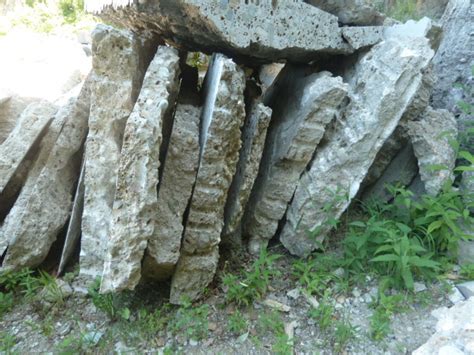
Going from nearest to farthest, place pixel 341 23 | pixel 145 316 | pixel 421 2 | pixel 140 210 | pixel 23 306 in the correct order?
pixel 140 210 → pixel 145 316 → pixel 23 306 → pixel 341 23 → pixel 421 2

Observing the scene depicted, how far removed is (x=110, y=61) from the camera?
7.41 feet

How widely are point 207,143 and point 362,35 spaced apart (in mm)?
1626

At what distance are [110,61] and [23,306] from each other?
173 centimetres

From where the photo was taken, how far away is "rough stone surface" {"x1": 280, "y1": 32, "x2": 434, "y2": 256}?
8.11 ft

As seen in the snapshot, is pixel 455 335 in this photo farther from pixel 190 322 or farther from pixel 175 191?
pixel 175 191

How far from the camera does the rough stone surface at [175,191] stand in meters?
2.14

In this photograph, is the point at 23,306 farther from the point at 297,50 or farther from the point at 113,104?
the point at 297,50

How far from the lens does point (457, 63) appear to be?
3365 mm

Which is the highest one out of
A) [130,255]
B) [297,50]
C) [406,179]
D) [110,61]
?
[297,50]

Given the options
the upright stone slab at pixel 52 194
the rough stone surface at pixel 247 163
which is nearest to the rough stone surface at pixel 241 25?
the rough stone surface at pixel 247 163

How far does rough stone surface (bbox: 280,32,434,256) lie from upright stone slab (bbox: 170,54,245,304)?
0.67 meters

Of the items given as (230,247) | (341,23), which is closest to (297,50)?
(341,23)

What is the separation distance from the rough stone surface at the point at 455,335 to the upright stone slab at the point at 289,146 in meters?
1.19

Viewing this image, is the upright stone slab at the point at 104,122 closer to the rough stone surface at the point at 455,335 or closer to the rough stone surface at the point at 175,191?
the rough stone surface at the point at 175,191
